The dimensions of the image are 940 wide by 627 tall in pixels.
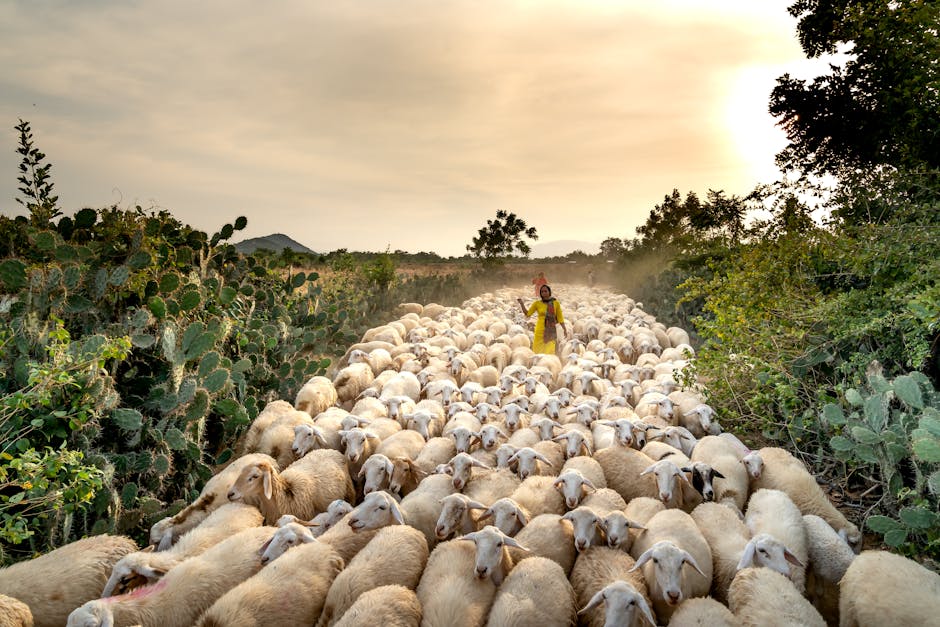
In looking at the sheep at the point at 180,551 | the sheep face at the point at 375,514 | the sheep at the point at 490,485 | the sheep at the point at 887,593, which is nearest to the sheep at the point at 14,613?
the sheep at the point at 180,551

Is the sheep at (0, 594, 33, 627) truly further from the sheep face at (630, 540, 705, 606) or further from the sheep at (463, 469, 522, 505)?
the sheep face at (630, 540, 705, 606)

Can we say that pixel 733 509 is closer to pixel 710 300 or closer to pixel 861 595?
pixel 861 595

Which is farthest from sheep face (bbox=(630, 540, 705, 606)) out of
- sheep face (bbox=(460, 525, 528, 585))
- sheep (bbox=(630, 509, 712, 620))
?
sheep face (bbox=(460, 525, 528, 585))

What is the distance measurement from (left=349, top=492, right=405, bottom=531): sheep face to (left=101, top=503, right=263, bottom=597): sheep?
1223mm

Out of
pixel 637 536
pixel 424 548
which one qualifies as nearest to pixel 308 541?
pixel 424 548

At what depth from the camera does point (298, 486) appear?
232 inches

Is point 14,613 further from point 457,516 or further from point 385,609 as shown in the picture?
point 457,516

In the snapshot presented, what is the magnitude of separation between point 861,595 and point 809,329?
16.0 feet

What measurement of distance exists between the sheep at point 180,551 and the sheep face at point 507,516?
7.98ft

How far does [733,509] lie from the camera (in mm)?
5418

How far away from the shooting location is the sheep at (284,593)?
3.69 meters

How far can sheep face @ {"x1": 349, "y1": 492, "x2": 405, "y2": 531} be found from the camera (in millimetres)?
4816

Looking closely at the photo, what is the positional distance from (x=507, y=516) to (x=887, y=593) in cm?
289

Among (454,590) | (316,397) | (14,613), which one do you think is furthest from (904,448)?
(316,397)
